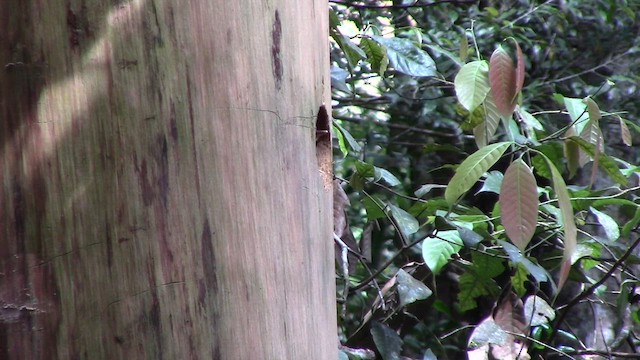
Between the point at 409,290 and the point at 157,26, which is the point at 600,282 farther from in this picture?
the point at 157,26

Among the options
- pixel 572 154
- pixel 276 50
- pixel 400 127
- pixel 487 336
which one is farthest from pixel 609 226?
pixel 400 127

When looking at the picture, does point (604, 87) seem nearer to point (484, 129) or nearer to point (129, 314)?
point (484, 129)

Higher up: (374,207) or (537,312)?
(374,207)

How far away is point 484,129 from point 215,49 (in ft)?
3.99

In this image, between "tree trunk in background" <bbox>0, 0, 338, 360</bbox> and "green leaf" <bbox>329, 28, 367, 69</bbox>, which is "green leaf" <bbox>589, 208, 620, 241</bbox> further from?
"tree trunk in background" <bbox>0, 0, 338, 360</bbox>

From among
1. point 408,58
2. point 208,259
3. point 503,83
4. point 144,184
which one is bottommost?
point 208,259

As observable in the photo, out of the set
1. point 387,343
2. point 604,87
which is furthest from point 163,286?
point 604,87

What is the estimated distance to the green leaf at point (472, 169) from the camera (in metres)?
1.54

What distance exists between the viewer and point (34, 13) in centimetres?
97

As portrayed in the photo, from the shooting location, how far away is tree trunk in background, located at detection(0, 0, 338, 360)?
972mm

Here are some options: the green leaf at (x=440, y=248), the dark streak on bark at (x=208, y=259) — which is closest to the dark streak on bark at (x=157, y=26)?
the dark streak on bark at (x=208, y=259)

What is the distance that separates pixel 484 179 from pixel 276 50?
2.18m

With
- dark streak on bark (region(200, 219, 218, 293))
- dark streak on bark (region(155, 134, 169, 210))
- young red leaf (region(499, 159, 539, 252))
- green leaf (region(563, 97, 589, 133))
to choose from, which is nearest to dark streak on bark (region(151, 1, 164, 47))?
dark streak on bark (region(155, 134, 169, 210))

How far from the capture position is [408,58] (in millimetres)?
2266
